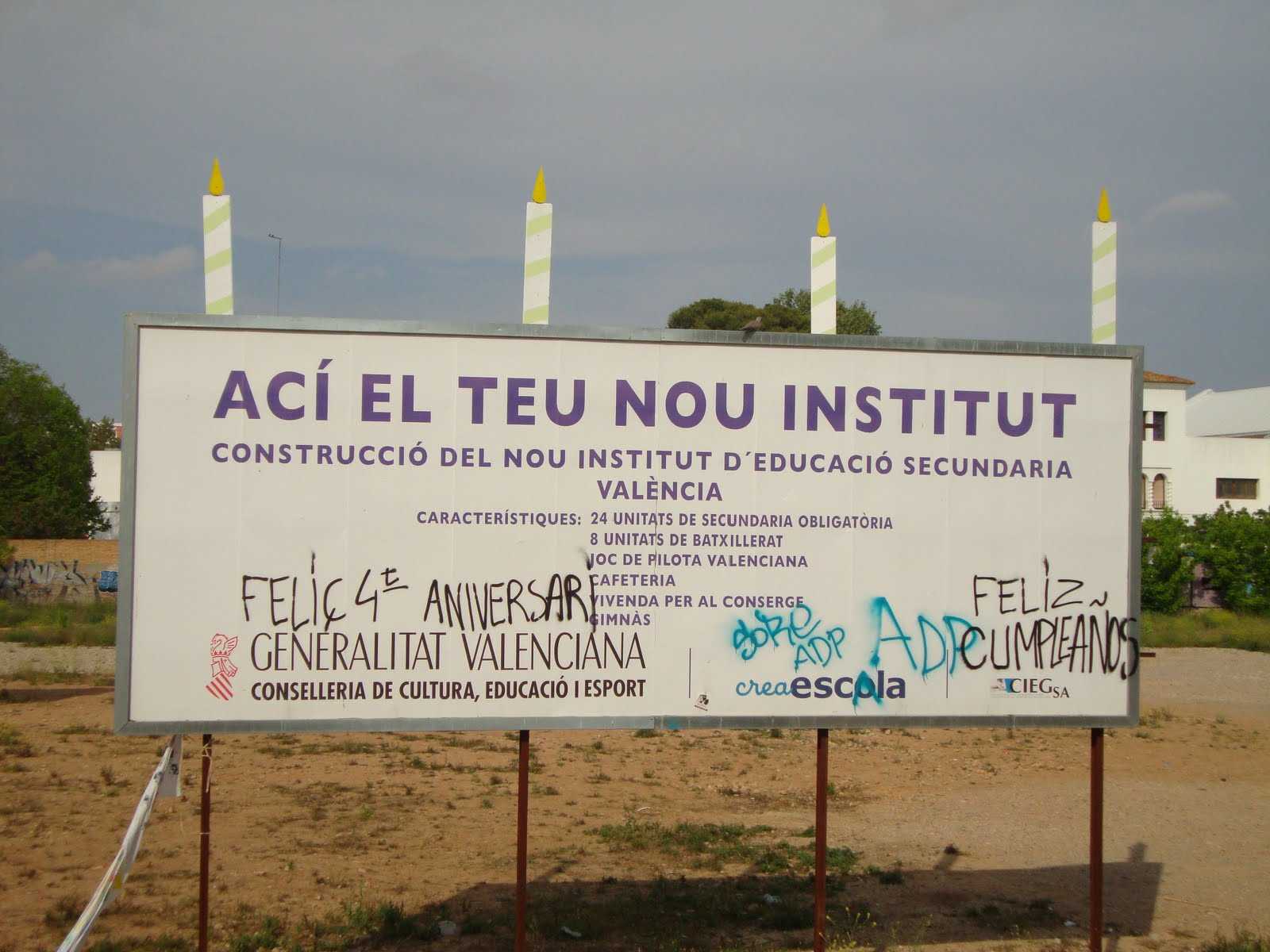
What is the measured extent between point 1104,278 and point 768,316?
49216 mm

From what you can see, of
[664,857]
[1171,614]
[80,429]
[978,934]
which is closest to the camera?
[978,934]

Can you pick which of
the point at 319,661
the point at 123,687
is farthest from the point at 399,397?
the point at 123,687

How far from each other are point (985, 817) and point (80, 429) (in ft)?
166

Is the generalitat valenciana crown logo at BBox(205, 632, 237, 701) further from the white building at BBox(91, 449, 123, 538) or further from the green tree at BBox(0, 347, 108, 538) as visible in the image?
the white building at BBox(91, 449, 123, 538)

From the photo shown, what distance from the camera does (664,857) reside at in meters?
8.92

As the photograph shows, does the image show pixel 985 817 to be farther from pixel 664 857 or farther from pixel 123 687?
pixel 123 687

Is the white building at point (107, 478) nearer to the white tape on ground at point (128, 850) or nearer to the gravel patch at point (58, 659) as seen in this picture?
the gravel patch at point (58, 659)

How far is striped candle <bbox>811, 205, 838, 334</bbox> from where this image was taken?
547cm

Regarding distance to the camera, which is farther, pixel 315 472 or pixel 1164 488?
pixel 1164 488

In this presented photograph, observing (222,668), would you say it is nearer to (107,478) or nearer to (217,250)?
(217,250)

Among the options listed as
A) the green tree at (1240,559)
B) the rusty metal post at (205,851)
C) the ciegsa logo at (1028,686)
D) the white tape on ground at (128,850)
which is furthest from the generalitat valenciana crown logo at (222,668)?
the green tree at (1240,559)

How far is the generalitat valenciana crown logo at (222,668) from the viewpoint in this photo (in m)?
5.13

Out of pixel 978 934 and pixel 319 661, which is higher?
pixel 319 661

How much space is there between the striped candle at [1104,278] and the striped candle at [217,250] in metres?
4.57
